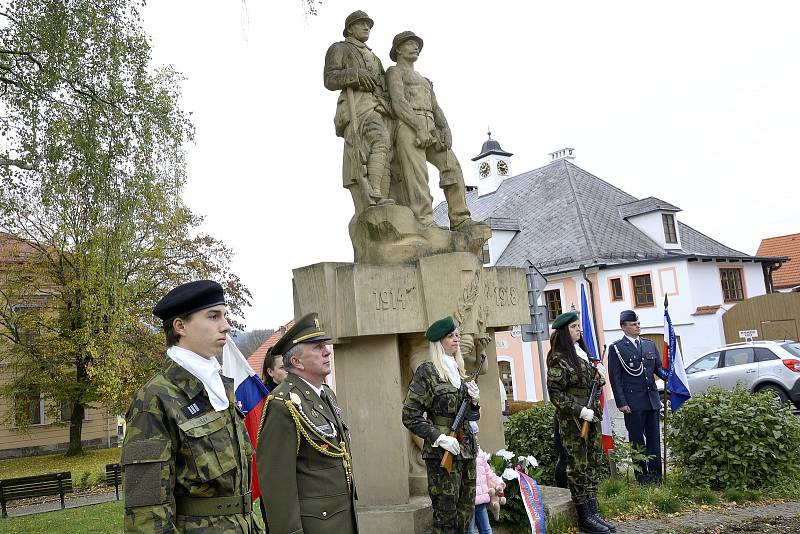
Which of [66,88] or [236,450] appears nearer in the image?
[236,450]

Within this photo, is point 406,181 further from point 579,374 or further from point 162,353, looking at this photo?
point 162,353

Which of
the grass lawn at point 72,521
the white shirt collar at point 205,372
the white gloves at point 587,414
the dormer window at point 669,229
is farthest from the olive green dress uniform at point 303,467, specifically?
the dormer window at point 669,229

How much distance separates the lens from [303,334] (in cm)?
338

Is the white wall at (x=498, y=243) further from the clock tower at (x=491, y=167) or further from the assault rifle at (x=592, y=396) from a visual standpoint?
the assault rifle at (x=592, y=396)

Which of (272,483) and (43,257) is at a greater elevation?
(43,257)

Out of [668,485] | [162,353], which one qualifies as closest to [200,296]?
[668,485]

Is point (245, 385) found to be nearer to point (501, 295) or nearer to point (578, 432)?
point (578, 432)

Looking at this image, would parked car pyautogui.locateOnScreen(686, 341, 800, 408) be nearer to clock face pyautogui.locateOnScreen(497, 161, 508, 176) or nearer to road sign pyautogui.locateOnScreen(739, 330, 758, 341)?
road sign pyautogui.locateOnScreen(739, 330, 758, 341)

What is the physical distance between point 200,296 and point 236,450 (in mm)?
602

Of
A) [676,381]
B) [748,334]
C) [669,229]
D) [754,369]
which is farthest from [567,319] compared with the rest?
[669,229]

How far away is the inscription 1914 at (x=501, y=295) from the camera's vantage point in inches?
256

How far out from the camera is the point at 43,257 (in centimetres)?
2441

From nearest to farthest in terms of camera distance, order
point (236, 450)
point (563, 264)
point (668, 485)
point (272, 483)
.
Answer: point (236, 450) → point (272, 483) → point (668, 485) → point (563, 264)

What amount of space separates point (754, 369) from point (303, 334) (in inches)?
549
